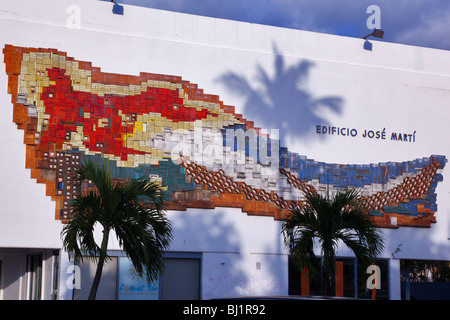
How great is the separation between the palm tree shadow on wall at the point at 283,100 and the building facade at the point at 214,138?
0.04 meters

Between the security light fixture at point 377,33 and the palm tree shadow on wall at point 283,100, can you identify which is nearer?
the palm tree shadow on wall at point 283,100

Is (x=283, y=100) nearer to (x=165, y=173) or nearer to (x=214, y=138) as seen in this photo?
(x=214, y=138)

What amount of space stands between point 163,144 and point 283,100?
4898 mm

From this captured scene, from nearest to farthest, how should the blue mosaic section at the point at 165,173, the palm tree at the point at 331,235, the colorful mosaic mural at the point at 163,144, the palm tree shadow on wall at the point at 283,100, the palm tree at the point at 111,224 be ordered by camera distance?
the palm tree at the point at 111,224, the palm tree at the point at 331,235, the colorful mosaic mural at the point at 163,144, the blue mosaic section at the point at 165,173, the palm tree shadow on wall at the point at 283,100

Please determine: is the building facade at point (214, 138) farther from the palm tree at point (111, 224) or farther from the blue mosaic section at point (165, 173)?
the palm tree at point (111, 224)

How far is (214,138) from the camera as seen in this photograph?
21.2 metres

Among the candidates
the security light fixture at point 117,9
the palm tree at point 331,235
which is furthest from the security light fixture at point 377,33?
the palm tree at point 331,235

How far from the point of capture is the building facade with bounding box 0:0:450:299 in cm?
1916

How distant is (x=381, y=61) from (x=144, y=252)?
14.7m

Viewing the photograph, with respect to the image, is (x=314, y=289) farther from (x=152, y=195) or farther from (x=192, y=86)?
(x=152, y=195)

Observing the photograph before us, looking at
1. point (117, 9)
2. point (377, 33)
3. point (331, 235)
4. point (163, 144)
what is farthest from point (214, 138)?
point (377, 33)

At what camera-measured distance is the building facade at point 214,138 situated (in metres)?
19.2

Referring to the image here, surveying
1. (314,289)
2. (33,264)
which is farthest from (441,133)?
(33,264)
